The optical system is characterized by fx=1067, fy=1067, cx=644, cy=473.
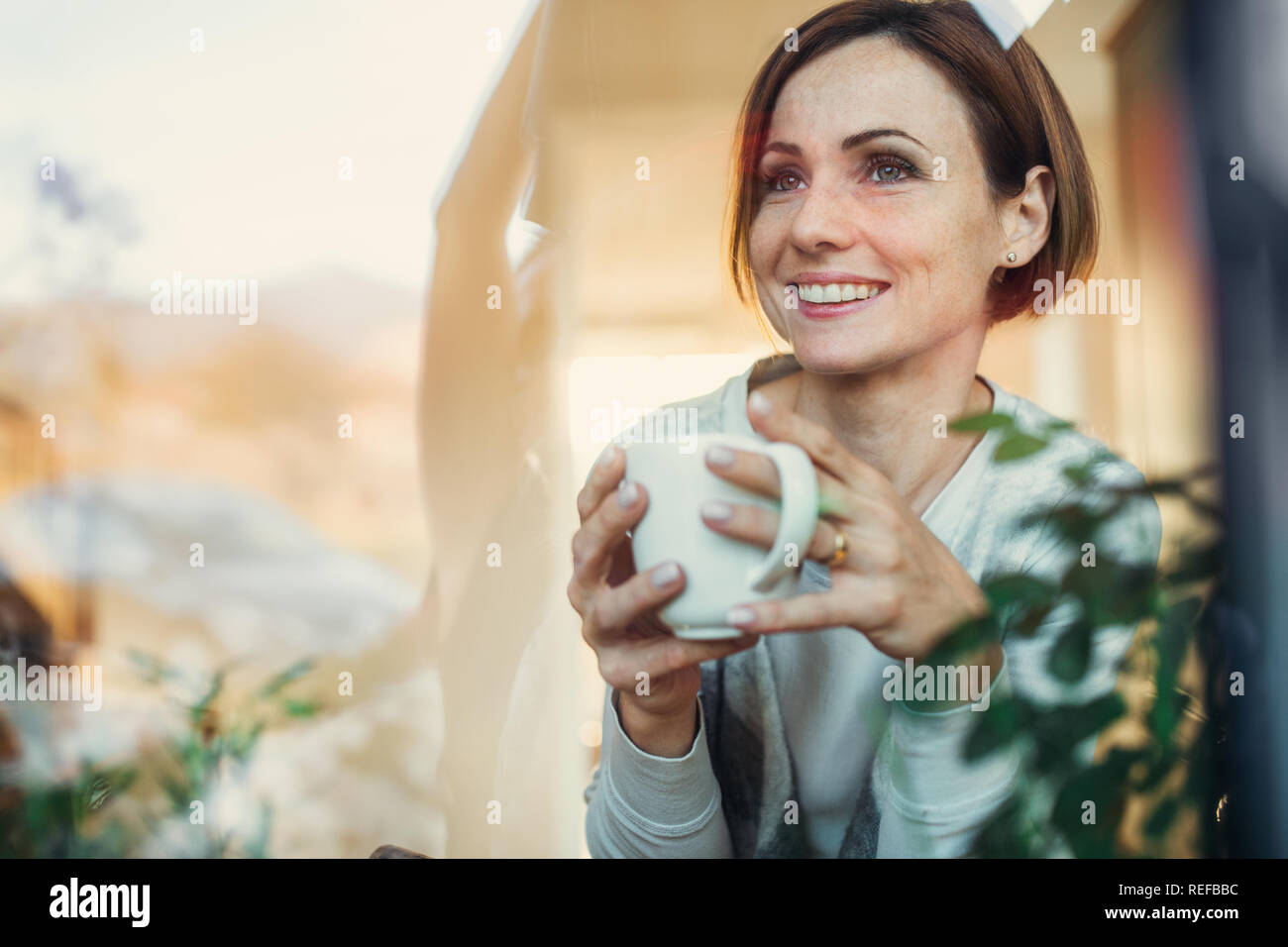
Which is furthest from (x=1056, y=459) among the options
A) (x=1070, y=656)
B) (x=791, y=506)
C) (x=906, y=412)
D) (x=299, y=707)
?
(x=299, y=707)

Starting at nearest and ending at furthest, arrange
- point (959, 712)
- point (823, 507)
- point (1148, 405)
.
A: point (823, 507), point (959, 712), point (1148, 405)

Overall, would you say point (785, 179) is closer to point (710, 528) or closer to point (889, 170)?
point (889, 170)

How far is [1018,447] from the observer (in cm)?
73

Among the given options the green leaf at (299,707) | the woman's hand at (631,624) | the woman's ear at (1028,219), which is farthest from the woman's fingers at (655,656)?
the woman's ear at (1028,219)

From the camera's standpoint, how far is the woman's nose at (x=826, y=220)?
890mm

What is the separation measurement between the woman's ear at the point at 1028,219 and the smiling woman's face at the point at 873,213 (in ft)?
0.04

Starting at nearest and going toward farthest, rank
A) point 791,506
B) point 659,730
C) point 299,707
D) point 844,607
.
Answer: point 791,506 < point 844,607 < point 659,730 < point 299,707

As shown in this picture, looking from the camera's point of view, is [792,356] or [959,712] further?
[792,356]

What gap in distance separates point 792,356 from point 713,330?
0.08 meters

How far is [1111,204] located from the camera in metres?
0.95

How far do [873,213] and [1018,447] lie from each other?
0.26 m
